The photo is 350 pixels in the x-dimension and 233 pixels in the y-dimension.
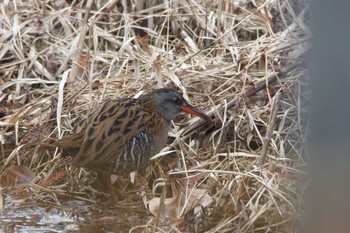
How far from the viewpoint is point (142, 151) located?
4766 millimetres

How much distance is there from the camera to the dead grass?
429 cm

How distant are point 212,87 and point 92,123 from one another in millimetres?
1141

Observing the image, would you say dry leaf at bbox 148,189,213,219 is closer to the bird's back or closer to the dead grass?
the dead grass

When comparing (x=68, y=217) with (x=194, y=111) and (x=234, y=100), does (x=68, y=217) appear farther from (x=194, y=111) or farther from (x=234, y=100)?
(x=234, y=100)

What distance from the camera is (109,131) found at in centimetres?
478

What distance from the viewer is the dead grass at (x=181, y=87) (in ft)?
14.1

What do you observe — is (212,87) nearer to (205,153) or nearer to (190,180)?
(205,153)

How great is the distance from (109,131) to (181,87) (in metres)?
0.85

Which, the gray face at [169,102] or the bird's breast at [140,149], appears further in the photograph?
the gray face at [169,102]

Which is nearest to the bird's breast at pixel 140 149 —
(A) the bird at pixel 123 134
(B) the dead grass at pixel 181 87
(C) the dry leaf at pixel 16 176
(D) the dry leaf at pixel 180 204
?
(A) the bird at pixel 123 134

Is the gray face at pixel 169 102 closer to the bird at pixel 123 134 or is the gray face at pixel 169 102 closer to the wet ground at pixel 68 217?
the bird at pixel 123 134

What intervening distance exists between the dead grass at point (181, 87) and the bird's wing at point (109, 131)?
0.28 m

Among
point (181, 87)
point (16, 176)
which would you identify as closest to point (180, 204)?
point (16, 176)

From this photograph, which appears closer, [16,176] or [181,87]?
[16,176]
